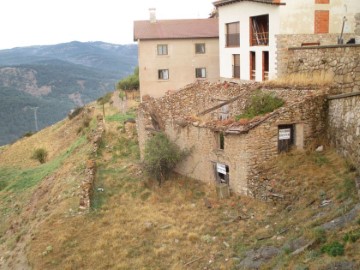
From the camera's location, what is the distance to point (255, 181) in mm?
16859

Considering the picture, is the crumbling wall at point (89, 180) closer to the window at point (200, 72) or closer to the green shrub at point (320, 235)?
the green shrub at point (320, 235)

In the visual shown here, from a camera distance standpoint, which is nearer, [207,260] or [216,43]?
[207,260]

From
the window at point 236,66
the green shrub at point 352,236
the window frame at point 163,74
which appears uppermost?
the window at point 236,66

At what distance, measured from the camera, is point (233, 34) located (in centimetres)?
2922

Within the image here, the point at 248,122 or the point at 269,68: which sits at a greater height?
the point at 269,68

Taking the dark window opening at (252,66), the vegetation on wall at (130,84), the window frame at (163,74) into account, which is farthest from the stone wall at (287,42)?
the vegetation on wall at (130,84)

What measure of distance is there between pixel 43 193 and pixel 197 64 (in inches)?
748

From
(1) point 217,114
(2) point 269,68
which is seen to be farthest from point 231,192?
(2) point 269,68

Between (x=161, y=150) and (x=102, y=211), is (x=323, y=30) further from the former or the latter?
(x=102, y=211)

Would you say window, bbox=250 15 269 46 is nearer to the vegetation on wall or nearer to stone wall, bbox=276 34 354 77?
stone wall, bbox=276 34 354 77

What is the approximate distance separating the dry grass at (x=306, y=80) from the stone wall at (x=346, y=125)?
1594 millimetres

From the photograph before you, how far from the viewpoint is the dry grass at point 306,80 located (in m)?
18.4

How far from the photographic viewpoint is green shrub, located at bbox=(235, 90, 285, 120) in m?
18.0

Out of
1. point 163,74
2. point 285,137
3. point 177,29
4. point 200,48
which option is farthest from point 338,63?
point 177,29
